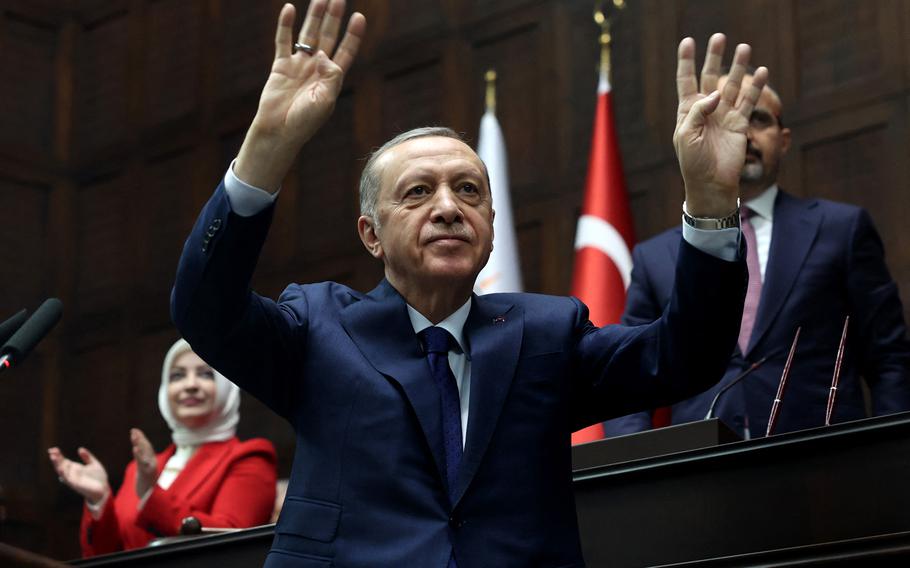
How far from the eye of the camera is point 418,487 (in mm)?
2195

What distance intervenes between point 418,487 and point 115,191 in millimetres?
5577

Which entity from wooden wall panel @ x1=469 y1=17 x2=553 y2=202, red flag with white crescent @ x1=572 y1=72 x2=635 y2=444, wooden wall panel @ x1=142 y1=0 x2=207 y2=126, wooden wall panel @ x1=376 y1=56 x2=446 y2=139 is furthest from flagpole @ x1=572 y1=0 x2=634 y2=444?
wooden wall panel @ x1=142 y1=0 x2=207 y2=126

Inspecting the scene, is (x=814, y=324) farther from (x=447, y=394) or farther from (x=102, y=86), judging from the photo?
(x=102, y=86)

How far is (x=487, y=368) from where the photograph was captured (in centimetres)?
230

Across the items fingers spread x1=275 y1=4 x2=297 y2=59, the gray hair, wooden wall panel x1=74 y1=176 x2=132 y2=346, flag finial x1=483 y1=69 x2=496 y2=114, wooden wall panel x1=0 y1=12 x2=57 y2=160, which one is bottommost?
the gray hair

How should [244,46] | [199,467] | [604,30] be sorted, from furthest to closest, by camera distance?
[244,46], [604,30], [199,467]

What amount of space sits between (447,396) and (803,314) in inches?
65.4

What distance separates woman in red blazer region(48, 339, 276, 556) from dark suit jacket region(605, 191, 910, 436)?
4.16 ft

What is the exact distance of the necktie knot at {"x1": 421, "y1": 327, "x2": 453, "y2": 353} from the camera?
2.37 m

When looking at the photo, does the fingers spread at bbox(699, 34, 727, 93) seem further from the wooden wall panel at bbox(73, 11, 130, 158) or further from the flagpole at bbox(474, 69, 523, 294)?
the wooden wall panel at bbox(73, 11, 130, 158)

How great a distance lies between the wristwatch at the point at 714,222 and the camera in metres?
2.25

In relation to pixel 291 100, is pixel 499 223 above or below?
above

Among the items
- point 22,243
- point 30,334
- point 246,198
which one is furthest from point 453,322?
point 22,243

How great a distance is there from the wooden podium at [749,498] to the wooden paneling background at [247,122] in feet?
7.57
